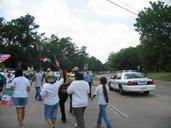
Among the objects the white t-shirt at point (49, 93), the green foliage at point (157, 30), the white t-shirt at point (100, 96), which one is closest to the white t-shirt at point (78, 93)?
the white t-shirt at point (49, 93)

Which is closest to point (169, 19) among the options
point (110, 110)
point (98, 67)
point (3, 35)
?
point (110, 110)

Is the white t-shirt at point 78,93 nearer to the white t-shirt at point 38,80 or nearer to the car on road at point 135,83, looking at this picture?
the white t-shirt at point 38,80

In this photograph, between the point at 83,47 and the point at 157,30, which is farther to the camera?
the point at 83,47

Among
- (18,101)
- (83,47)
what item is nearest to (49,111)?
(18,101)

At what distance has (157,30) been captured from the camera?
5128 centimetres

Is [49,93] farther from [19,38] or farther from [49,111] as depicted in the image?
[19,38]

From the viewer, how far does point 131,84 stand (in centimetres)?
1830

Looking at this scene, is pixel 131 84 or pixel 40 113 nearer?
pixel 40 113

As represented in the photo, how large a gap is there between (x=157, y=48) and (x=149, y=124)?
42984 millimetres

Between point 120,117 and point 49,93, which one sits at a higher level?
point 49,93

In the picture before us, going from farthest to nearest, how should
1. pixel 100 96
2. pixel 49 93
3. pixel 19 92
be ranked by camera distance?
1. pixel 19 92
2. pixel 100 96
3. pixel 49 93

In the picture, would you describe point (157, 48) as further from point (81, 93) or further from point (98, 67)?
point (98, 67)

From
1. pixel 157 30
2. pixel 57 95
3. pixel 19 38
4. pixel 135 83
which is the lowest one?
pixel 57 95

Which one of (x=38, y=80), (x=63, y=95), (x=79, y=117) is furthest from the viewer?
(x=38, y=80)
